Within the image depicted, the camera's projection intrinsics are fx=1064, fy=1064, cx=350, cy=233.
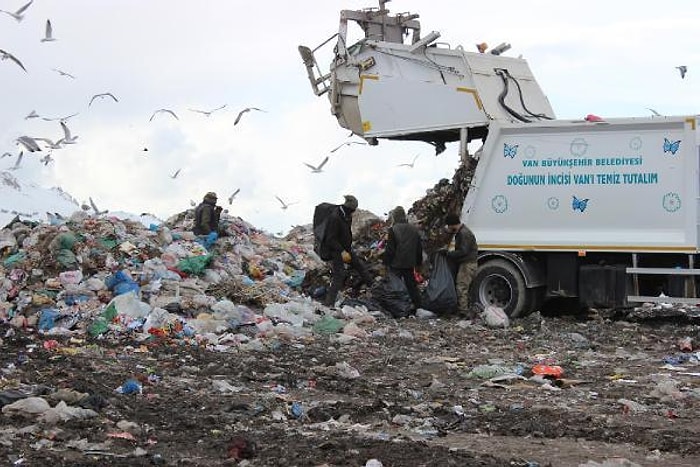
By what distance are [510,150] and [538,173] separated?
439mm

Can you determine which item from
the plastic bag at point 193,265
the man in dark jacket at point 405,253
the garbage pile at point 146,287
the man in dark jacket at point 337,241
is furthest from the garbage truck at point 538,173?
the plastic bag at point 193,265

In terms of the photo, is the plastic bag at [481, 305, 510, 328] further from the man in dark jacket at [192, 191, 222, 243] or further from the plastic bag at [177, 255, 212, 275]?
Result: the man in dark jacket at [192, 191, 222, 243]

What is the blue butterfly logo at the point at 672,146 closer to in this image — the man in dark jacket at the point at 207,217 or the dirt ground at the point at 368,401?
the dirt ground at the point at 368,401

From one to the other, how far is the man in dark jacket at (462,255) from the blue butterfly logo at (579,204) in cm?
Answer: 116

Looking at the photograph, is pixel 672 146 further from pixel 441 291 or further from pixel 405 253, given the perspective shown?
pixel 405 253

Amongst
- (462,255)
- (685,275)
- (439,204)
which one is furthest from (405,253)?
(685,275)

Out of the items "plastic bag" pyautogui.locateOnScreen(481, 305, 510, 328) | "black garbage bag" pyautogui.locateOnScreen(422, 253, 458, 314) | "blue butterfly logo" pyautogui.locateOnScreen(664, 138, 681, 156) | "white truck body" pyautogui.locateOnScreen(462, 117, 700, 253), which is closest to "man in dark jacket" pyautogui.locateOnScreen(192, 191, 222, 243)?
"black garbage bag" pyautogui.locateOnScreen(422, 253, 458, 314)

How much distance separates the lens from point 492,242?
12.1m

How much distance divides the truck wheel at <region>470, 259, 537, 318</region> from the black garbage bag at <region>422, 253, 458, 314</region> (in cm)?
25

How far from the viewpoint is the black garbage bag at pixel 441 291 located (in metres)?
12.1

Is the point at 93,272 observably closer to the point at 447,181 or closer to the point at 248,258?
the point at 248,258

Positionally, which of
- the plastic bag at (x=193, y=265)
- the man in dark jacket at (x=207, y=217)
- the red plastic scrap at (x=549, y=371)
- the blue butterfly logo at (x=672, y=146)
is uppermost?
the blue butterfly logo at (x=672, y=146)

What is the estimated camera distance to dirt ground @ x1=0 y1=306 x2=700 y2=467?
218 inches

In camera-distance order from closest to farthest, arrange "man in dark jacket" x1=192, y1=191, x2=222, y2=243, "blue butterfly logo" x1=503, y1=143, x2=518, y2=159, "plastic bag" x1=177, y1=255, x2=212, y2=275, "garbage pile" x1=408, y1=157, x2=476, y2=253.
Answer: "blue butterfly logo" x1=503, y1=143, x2=518, y2=159 → "garbage pile" x1=408, y1=157, x2=476, y2=253 → "plastic bag" x1=177, y1=255, x2=212, y2=275 → "man in dark jacket" x1=192, y1=191, x2=222, y2=243
